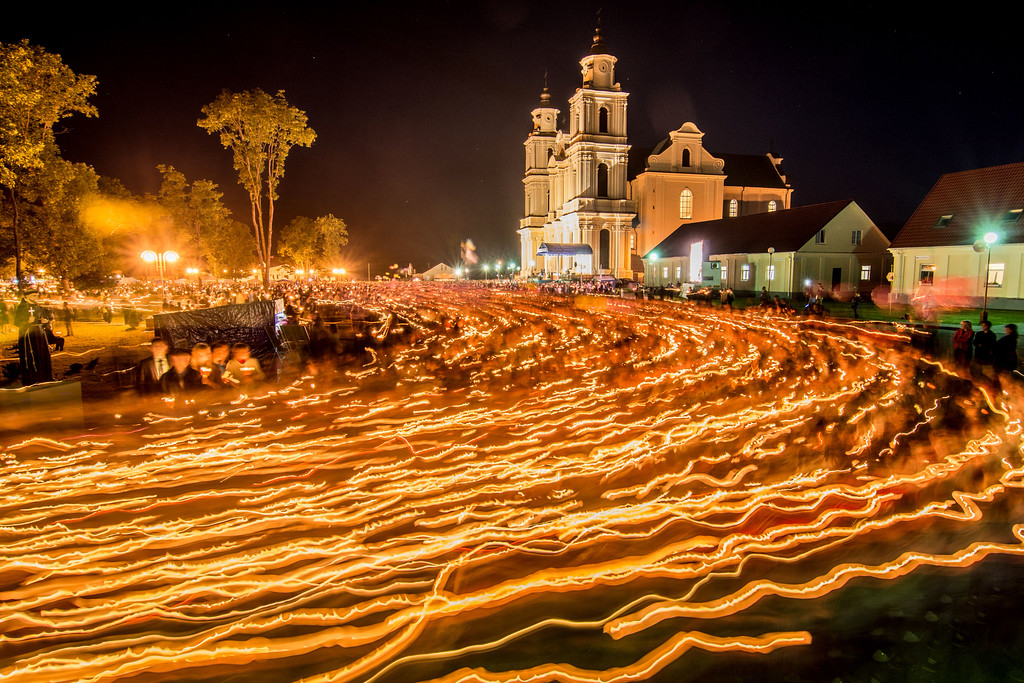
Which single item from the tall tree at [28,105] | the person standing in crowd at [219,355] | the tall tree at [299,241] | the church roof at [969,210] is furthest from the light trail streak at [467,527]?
the tall tree at [299,241]

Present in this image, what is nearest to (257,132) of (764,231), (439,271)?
(764,231)

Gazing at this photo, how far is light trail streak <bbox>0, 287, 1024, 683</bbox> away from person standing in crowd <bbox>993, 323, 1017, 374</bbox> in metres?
3.07

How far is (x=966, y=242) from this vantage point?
34750 millimetres

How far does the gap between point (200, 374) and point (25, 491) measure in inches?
178

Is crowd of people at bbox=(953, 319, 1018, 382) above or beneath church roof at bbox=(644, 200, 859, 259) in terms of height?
beneath

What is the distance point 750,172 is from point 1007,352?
7824 cm

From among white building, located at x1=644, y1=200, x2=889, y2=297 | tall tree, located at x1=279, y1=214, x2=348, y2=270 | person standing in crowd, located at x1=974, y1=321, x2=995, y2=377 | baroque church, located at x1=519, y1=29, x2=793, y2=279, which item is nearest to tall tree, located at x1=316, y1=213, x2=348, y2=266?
tall tree, located at x1=279, y1=214, x2=348, y2=270

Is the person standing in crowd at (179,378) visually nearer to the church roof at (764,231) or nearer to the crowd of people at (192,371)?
the crowd of people at (192,371)

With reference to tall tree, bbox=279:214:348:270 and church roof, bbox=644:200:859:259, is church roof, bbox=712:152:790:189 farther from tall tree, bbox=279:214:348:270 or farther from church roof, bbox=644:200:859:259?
tall tree, bbox=279:214:348:270

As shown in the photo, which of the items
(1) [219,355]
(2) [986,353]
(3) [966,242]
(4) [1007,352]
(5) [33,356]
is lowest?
(2) [986,353]

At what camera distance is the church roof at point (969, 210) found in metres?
33.9

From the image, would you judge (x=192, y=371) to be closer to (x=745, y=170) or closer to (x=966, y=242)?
(x=966, y=242)

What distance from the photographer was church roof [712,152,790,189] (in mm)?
82688

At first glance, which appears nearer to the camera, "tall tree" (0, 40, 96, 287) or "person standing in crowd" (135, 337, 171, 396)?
"person standing in crowd" (135, 337, 171, 396)
